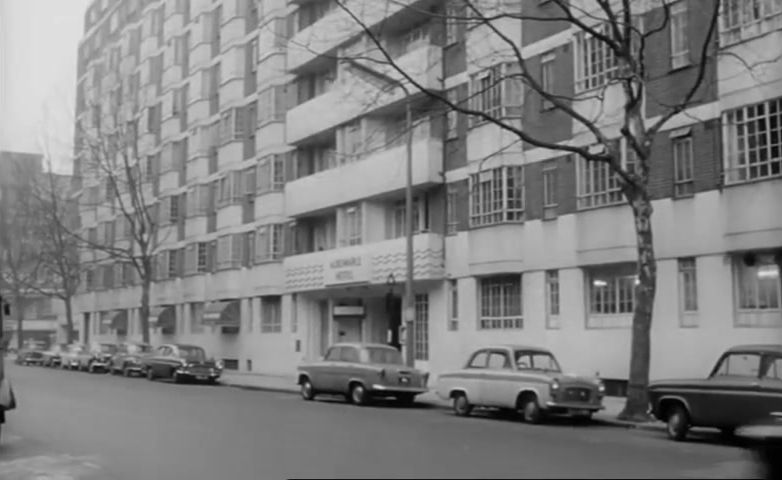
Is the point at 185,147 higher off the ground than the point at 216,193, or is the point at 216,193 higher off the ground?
the point at 185,147

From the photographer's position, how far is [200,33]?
38.0 meters

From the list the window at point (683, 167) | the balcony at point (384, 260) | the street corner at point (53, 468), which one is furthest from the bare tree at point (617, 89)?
the street corner at point (53, 468)

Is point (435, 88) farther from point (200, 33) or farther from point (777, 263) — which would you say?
point (200, 33)

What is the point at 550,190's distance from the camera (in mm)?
22406

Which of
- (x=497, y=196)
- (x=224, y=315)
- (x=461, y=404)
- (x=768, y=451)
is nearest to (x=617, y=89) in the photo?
(x=497, y=196)

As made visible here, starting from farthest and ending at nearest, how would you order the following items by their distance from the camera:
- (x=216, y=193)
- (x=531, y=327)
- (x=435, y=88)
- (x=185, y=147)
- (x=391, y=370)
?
(x=185, y=147)
(x=216, y=193)
(x=435, y=88)
(x=531, y=327)
(x=391, y=370)

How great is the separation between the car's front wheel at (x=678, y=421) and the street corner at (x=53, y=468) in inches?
278

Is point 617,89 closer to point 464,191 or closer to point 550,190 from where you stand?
point 550,190

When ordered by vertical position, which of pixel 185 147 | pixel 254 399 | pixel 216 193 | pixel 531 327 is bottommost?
pixel 254 399

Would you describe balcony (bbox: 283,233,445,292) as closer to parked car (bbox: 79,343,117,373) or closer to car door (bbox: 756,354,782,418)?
car door (bbox: 756,354,782,418)

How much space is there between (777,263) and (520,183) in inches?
306


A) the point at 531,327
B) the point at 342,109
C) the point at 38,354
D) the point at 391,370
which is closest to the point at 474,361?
the point at 391,370

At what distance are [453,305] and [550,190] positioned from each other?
4.83 metres

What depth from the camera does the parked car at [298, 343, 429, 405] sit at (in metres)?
19.6
